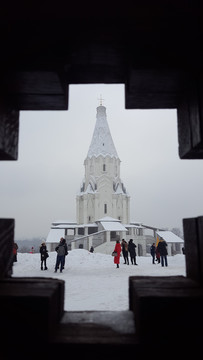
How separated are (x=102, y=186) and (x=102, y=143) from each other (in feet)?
31.5

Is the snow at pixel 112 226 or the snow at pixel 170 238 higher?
the snow at pixel 112 226

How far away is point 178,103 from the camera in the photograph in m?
1.84

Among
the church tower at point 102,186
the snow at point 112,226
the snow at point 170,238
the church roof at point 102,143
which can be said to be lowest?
the snow at point 170,238

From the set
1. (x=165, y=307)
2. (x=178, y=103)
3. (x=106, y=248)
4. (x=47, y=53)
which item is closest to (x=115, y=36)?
(x=47, y=53)

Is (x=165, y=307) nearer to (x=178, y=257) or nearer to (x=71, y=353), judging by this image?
(x=71, y=353)

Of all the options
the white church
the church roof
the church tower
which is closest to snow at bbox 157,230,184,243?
the white church

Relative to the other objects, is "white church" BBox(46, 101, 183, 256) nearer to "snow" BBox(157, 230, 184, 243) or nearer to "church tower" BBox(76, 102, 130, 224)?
"church tower" BBox(76, 102, 130, 224)

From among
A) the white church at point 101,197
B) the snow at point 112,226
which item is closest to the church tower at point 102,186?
the white church at point 101,197

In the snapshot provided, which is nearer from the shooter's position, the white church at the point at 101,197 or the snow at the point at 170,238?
the snow at the point at 170,238

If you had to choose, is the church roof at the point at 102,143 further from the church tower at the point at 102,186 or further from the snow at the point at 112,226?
the snow at the point at 112,226

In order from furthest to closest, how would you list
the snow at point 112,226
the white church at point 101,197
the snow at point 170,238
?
the white church at point 101,197
the snow at point 112,226
the snow at point 170,238

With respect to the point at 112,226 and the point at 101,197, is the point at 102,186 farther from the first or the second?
the point at 112,226

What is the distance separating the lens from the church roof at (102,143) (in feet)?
177

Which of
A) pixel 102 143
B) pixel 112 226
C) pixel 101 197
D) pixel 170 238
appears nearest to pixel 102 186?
pixel 101 197
